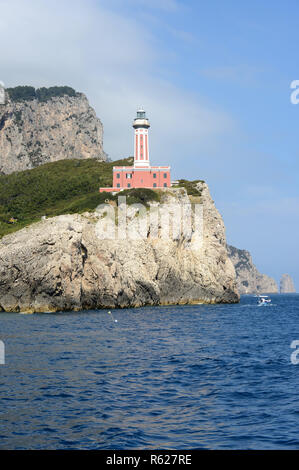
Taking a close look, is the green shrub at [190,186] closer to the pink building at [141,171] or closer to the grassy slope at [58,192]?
the grassy slope at [58,192]

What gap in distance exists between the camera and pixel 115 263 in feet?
291

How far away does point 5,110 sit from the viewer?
7835 inches

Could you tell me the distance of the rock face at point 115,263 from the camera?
3142 inches
